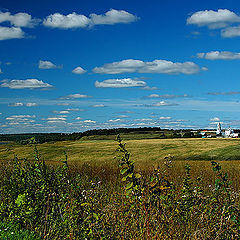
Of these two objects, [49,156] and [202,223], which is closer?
[202,223]

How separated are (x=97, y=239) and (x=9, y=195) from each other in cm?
392

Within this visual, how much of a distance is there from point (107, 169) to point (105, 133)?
67.0 meters

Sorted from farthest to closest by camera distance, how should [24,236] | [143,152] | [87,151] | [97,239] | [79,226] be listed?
[87,151] < [143,152] < [24,236] < [79,226] < [97,239]

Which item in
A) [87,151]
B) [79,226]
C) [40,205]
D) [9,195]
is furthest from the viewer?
[87,151]

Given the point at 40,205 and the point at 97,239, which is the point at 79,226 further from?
the point at 40,205

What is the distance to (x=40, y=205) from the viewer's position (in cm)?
735

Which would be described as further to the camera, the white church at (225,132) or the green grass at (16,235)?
the white church at (225,132)

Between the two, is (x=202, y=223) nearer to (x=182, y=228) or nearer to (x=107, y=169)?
(x=182, y=228)

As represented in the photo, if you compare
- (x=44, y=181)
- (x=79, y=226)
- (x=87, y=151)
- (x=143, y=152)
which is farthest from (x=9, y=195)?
(x=87, y=151)

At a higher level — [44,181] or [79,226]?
[44,181]

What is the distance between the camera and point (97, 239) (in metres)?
5.16

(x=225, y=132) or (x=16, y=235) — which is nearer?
(x=16, y=235)

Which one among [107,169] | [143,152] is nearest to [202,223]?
[107,169]

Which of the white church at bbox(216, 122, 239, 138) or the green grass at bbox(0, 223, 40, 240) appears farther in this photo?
the white church at bbox(216, 122, 239, 138)
